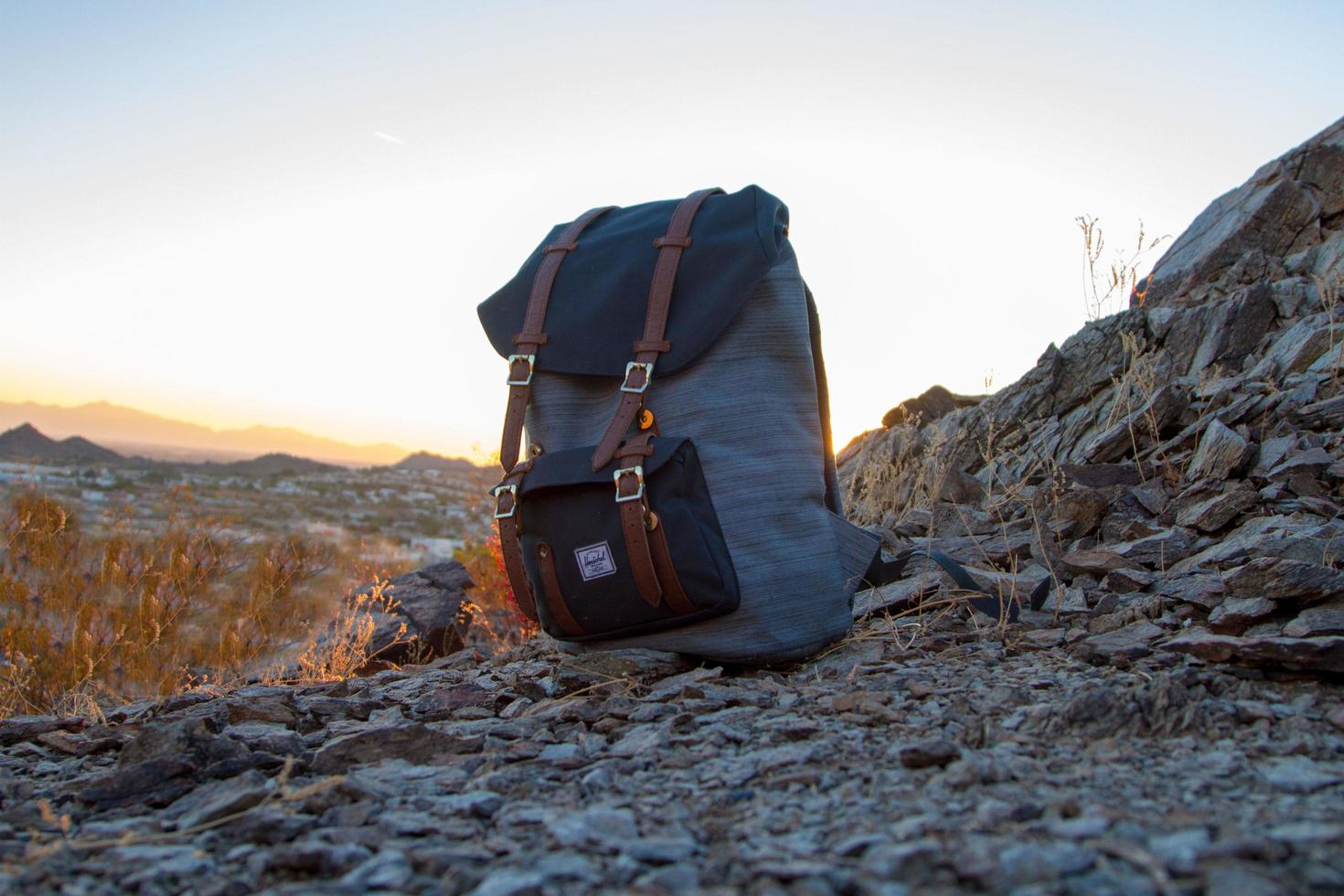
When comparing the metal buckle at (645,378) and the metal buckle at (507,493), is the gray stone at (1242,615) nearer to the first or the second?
the metal buckle at (645,378)

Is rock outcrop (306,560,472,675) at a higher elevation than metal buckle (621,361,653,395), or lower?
lower

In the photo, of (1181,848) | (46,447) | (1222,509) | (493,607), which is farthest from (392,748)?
(46,447)

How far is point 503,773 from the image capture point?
205 centimetres

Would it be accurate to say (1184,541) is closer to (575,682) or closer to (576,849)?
(575,682)

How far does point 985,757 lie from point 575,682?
53.7 inches

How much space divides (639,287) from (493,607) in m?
4.04

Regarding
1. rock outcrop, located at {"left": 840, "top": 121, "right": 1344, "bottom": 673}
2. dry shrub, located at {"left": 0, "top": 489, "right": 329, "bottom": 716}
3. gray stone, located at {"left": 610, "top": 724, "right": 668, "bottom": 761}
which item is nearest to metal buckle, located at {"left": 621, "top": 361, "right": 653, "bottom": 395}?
gray stone, located at {"left": 610, "top": 724, "right": 668, "bottom": 761}

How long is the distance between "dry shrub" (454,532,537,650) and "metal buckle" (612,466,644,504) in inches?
119

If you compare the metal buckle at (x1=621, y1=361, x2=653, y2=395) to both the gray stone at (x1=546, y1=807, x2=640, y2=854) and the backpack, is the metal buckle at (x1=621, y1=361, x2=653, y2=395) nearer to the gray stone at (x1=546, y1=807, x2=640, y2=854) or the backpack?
the backpack

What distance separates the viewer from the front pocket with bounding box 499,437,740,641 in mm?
2713

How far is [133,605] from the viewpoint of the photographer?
6.05m

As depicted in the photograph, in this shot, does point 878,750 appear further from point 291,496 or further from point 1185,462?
point 291,496

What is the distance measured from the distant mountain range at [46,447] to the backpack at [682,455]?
3263 cm

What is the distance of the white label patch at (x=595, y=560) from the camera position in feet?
9.15
